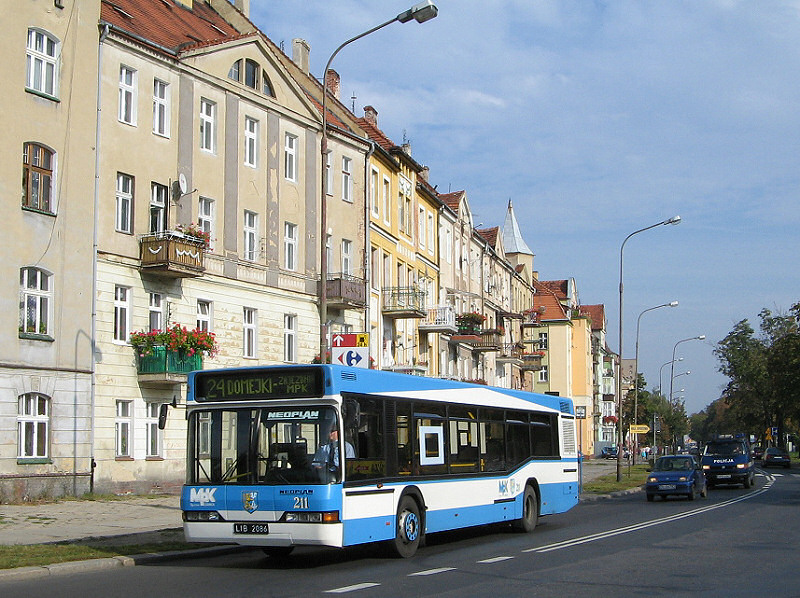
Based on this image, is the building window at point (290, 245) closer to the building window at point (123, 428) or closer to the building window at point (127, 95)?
the building window at point (127, 95)

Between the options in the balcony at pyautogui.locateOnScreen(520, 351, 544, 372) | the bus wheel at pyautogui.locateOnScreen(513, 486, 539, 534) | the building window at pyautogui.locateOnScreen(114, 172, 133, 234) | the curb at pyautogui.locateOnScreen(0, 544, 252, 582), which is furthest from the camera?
the balcony at pyautogui.locateOnScreen(520, 351, 544, 372)

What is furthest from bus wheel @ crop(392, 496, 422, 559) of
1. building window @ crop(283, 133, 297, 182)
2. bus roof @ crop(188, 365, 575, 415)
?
building window @ crop(283, 133, 297, 182)

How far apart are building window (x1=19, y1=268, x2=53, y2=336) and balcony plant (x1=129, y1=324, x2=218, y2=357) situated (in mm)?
2983

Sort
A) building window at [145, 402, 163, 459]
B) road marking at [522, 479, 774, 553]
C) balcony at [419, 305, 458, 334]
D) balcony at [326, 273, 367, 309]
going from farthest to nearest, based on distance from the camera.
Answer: balcony at [419, 305, 458, 334] → balcony at [326, 273, 367, 309] → building window at [145, 402, 163, 459] → road marking at [522, 479, 774, 553]

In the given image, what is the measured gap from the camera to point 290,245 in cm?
3594

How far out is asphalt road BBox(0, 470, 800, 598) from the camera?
1141 cm

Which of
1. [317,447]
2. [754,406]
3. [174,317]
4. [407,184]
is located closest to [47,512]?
[174,317]

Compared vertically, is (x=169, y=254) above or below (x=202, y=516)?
above

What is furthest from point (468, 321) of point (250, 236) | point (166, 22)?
point (166, 22)

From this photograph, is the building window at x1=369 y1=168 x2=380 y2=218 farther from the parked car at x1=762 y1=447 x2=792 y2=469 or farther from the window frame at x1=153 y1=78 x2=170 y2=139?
the parked car at x1=762 y1=447 x2=792 y2=469

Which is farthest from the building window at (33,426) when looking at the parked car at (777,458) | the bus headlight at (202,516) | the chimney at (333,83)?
the parked car at (777,458)

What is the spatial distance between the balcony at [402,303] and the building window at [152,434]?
15.3 metres

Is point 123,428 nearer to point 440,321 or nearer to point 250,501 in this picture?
point 250,501

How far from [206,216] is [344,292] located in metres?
6.75
